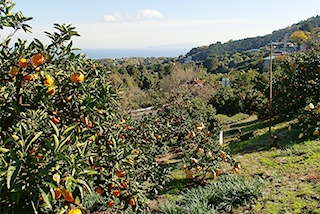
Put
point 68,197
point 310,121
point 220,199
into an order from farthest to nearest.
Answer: point 310,121, point 220,199, point 68,197

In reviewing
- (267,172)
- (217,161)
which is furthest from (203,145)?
(267,172)

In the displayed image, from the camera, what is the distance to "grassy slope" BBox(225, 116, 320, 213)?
288cm

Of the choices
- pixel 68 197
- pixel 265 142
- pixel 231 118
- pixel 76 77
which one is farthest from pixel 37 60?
pixel 231 118

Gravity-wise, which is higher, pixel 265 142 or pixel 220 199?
pixel 220 199

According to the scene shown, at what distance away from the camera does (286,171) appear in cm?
392

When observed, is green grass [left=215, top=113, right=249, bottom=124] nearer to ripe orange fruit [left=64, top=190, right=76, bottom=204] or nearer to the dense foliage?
the dense foliage

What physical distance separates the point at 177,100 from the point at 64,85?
15.3ft

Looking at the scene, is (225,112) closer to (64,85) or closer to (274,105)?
(274,105)

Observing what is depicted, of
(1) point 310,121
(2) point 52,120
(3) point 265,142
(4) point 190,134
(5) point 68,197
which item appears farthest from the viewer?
(3) point 265,142

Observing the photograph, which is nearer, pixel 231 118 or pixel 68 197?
pixel 68 197

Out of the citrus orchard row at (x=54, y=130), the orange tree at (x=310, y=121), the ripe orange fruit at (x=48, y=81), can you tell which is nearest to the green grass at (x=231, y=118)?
the orange tree at (x=310, y=121)

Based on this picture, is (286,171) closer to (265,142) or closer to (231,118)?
(265,142)

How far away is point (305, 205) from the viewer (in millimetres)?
2781

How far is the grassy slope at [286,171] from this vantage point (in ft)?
9.46
